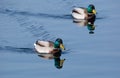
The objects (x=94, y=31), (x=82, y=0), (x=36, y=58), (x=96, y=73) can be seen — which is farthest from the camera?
(x=82, y=0)

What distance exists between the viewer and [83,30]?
4188 cm

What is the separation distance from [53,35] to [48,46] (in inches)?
118

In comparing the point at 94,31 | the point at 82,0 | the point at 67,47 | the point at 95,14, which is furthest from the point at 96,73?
the point at 82,0

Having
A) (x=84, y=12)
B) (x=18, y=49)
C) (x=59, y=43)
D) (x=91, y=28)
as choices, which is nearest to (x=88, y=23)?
(x=84, y=12)

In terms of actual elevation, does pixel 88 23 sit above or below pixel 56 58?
below

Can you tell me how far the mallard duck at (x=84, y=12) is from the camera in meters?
44.3

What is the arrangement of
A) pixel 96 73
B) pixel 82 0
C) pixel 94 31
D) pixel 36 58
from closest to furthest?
pixel 96 73, pixel 36 58, pixel 94 31, pixel 82 0

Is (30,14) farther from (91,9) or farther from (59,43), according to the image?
(59,43)

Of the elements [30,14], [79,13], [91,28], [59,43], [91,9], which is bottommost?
[91,28]

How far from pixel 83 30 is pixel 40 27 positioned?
2.30 m

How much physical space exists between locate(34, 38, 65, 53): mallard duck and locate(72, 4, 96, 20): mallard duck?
7.09 meters

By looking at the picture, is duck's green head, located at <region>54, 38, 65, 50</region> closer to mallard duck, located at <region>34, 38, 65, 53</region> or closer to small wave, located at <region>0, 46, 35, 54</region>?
mallard duck, located at <region>34, 38, 65, 53</region>

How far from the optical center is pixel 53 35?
40.0 metres

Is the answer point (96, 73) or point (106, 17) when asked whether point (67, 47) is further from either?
point (106, 17)
